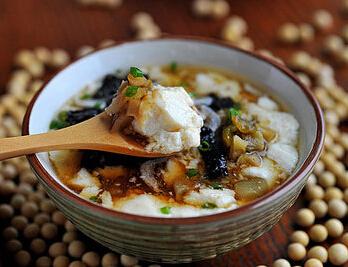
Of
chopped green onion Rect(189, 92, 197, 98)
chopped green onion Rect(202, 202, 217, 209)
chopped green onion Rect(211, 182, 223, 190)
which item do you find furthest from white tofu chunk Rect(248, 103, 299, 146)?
chopped green onion Rect(202, 202, 217, 209)

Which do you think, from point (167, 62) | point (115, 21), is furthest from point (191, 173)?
point (115, 21)

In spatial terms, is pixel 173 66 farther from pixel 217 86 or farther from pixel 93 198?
pixel 93 198

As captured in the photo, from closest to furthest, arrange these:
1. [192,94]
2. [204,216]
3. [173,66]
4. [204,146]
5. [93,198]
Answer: [204,216], [93,198], [204,146], [192,94], [173,66]

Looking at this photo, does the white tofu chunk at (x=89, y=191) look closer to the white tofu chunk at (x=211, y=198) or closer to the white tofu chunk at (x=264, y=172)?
the white tofu chunk at (x=211, y=198)

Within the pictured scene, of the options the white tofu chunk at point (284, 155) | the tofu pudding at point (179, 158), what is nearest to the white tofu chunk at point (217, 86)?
the tofu pudding at point (179, 158)

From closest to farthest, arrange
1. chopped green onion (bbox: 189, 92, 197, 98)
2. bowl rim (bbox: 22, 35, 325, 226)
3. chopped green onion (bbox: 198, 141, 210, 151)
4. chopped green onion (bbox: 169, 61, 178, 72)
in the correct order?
1. bowl rim (bbox: 22, 35, 325, 226)
2. chopped green onion (bbox: 198, 141, 210, 151)
3. chopped green onion (bbox: 189, 92, 197, 98)
4. chopped green onion (bbox: 169, 61, 178, 72)

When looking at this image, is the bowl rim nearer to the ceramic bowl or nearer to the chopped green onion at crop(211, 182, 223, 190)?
the ceramic bowl
